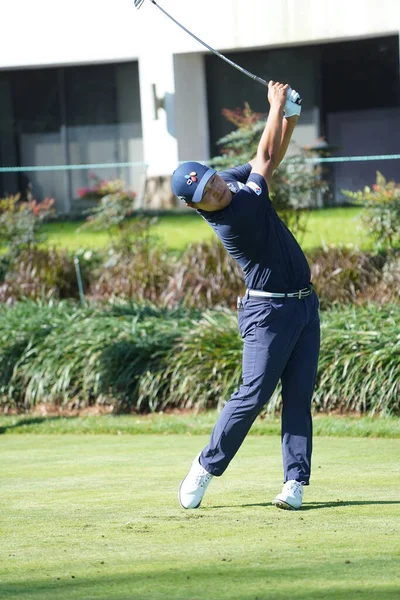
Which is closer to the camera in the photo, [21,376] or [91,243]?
[21,376]

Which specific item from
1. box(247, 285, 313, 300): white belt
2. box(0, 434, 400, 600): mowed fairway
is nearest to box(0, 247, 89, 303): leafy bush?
box(0, 434, 400, 600): mowed fairway

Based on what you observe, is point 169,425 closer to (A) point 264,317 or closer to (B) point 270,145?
(A) point 264,317

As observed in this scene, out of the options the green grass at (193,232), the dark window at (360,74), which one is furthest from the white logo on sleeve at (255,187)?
the dark window at (360,74)

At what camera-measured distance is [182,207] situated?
16.7 metres

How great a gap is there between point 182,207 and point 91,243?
213 centimetres

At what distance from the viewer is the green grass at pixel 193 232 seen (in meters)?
14.1

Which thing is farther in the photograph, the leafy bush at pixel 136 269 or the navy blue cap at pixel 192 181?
the leafy bush at pixel 136 269

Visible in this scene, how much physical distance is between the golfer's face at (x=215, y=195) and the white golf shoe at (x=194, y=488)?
1.44m

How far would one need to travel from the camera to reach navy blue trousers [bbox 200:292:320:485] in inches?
233

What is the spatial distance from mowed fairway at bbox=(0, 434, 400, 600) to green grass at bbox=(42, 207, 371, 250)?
6.20 metres

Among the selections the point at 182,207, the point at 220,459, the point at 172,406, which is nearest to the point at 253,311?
the point at 220,459

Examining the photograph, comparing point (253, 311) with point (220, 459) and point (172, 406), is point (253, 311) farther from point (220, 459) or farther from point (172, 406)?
point (172, 406)

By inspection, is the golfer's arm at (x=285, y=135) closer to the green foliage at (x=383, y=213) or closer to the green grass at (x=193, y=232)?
the green foliage at (x=383, y=213)

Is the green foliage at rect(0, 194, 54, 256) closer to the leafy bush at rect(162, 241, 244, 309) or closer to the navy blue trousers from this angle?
the leafy bush at rect(162, 241, 244, 309)
